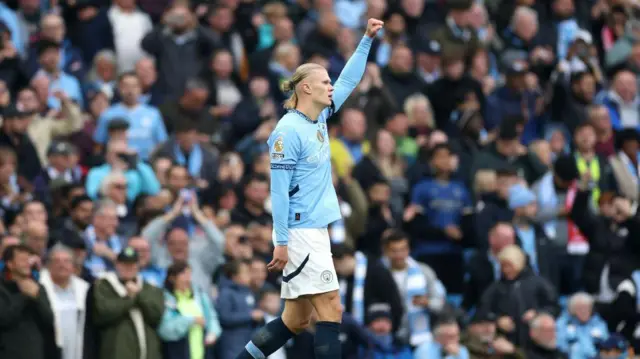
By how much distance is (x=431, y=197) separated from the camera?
62.6 ft

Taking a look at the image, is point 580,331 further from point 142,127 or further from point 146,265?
point 142,127

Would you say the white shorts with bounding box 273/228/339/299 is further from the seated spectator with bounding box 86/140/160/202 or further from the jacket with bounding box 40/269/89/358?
the seated spectator with bounding box 86/140/160/202

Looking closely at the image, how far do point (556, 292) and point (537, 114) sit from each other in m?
3.67

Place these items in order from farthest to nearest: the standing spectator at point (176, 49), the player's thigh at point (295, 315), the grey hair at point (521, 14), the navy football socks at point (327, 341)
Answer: the grey hair at point (521, 14) → the standing spectator at point (176, 49) → the player's thigh at point (295, 315) → the navy football socks at point (327, 341)

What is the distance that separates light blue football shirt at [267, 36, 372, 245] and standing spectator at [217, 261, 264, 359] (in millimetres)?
4704

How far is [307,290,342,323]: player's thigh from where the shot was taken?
11828mm

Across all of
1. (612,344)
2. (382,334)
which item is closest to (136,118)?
(382,334)

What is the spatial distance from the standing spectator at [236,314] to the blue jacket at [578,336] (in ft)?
12.2

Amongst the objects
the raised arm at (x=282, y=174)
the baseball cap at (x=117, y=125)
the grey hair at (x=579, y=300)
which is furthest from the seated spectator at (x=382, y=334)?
the raised arm at (x=282, y=174)

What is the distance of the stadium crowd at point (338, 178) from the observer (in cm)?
1627

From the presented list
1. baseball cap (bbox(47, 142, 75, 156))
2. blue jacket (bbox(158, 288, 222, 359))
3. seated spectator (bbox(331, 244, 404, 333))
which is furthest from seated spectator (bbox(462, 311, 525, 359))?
baseball cap (bbox(47, 142, 75, 156))

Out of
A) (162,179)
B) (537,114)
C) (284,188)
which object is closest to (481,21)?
(537,114)

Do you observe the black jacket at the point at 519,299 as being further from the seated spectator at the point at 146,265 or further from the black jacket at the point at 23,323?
the black jacket at the point at 23,323

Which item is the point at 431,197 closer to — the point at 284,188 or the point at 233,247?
the point at 233,247
